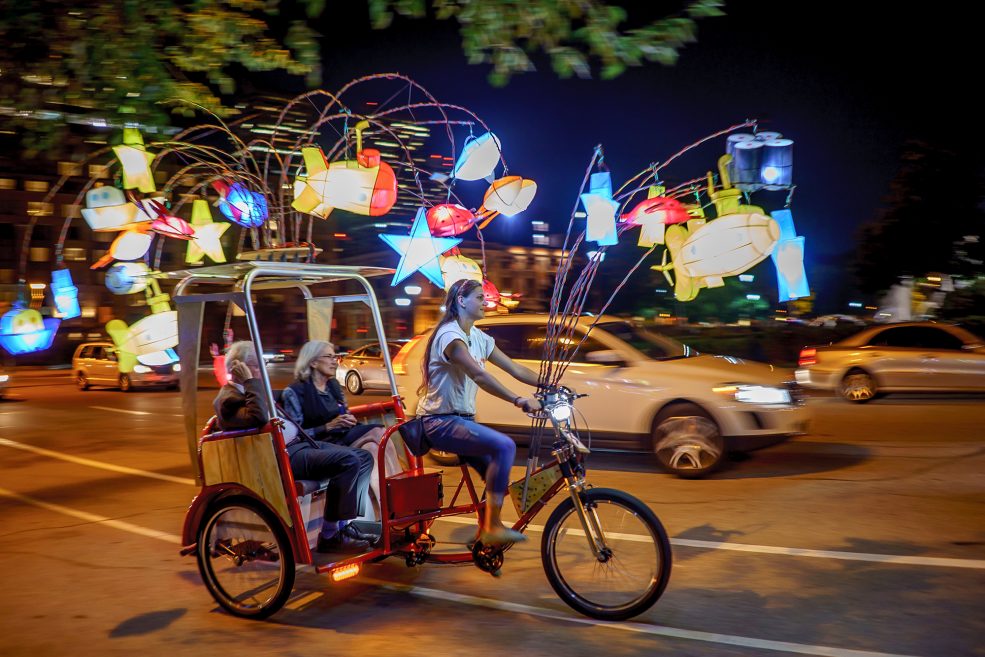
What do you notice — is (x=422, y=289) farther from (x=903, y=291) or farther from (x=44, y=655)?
(x=44, y=655)

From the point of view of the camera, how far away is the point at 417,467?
5773mm

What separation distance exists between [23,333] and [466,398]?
698 cm

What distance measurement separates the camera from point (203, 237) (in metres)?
10.7

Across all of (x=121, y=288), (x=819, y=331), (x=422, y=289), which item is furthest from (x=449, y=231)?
(x=422, y=289)

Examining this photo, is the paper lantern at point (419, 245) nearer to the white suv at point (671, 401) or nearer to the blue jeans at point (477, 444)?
the white suv at point (671, 401)

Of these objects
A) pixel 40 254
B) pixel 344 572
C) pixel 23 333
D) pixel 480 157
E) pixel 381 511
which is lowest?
pixel 344 572

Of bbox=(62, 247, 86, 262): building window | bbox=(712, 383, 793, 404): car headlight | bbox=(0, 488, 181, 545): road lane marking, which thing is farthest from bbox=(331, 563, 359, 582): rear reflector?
bbox=(62, 247, 86, 262): building window

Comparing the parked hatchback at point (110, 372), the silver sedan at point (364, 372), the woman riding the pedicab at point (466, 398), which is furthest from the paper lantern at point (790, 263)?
the parked hatchback at point (110, 372)

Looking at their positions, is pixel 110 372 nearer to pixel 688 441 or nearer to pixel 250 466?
pixel 688 441

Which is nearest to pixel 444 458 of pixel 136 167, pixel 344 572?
pixel 136 167

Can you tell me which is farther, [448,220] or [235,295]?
[448,220]

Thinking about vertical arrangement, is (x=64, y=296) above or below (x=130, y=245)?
below

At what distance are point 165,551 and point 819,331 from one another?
26.4 metres

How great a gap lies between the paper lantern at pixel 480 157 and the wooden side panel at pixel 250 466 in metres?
5.64
